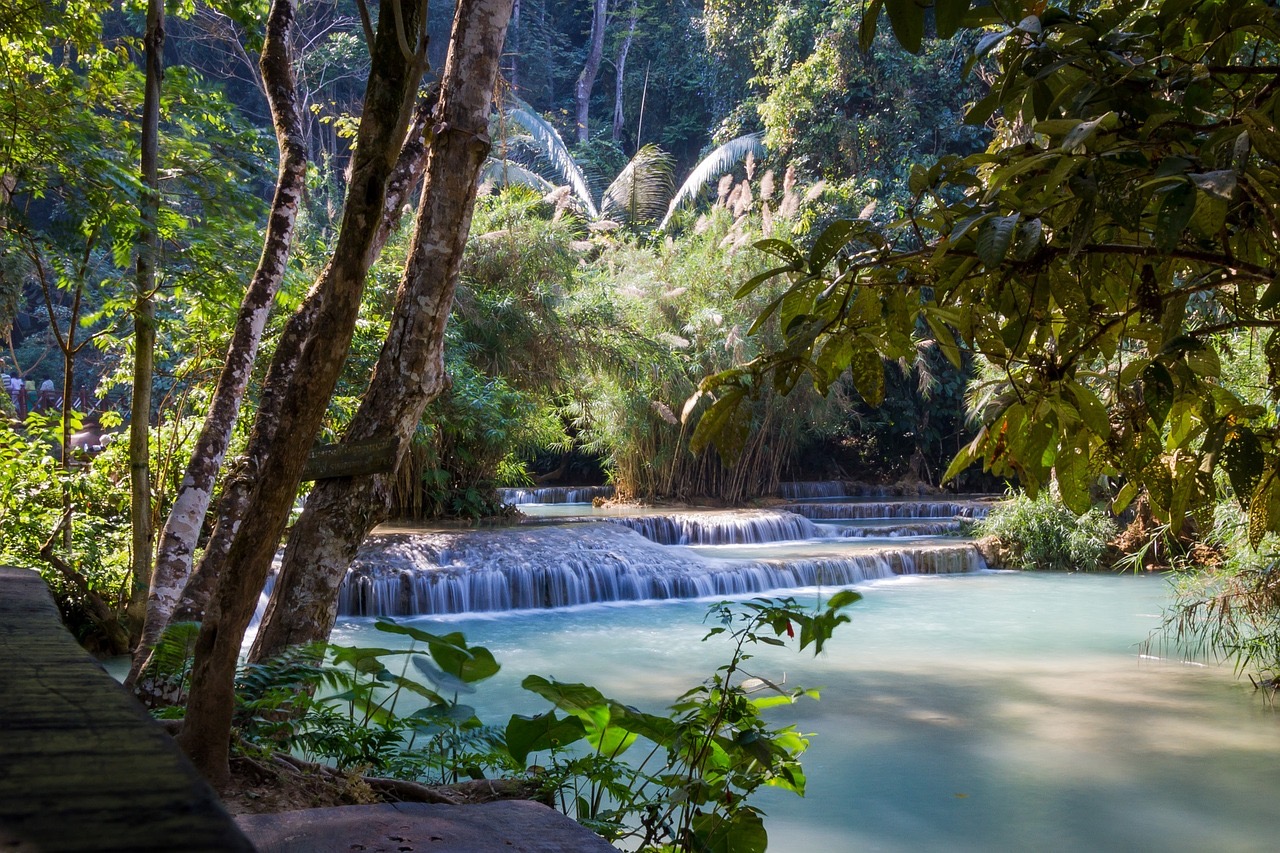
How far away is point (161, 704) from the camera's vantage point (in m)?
3.84

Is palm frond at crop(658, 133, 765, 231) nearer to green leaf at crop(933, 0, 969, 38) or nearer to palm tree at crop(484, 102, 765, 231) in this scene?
palm tree at crop(484, 102, 765, 231)

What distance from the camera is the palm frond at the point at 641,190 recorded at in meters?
22.6

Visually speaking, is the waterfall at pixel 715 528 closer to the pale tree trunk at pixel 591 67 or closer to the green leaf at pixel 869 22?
the green leaf at pixel 869 22

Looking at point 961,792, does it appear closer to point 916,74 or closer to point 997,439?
point 997,439

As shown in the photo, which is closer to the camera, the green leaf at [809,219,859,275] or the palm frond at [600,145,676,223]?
the green leaf at [809,219,859,275]

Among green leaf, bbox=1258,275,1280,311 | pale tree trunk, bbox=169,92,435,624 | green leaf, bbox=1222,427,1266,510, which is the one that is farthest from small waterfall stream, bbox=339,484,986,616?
green leaf, bbox=1258,275,1280,311

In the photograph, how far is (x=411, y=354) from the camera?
10.6 ft

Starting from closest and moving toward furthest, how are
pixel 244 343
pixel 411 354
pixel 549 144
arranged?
pixel 411 354, pixel 244 343, pixel 549 144

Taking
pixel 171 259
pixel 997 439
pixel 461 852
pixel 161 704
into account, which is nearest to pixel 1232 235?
pixel 997 439

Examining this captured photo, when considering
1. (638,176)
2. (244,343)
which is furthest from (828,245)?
(638,176)

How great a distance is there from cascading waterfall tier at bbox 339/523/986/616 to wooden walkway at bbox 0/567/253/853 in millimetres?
9145

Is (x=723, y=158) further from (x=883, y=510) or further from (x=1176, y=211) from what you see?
(x=1176, y=211)

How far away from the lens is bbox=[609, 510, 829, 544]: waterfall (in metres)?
14.0

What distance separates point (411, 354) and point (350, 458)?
44 cm
